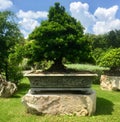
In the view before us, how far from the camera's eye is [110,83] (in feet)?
35.3

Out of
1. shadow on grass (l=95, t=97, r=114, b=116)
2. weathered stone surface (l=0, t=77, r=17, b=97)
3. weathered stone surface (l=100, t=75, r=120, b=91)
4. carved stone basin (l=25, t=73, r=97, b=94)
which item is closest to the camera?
carved stone basin (l=25, t=73, r=97, b=94)

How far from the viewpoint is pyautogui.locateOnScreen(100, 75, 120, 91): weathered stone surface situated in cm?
1058

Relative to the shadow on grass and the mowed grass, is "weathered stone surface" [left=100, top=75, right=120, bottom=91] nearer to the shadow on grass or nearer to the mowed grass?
the shadow on grass

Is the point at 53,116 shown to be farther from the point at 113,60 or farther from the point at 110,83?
the point at 113,60

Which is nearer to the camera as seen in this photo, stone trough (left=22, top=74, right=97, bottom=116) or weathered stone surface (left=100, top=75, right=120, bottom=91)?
stone trough (left=22, top=74, right=97, bottom=116)

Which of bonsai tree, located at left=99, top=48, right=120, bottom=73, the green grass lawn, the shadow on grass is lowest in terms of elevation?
the green grass lawn

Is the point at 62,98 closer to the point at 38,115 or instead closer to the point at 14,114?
the point at 38,115

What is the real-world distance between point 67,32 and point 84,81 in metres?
1.21

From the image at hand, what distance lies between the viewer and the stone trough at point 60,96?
243 inches

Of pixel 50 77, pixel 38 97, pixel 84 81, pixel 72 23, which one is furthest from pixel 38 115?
pixel 72 23

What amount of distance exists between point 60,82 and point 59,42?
0.91 metres

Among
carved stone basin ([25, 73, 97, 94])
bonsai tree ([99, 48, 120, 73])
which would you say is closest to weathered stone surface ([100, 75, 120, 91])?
bonsai tree ([99, 48, 120, 73])

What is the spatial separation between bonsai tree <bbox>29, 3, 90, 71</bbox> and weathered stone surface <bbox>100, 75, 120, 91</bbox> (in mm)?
4320

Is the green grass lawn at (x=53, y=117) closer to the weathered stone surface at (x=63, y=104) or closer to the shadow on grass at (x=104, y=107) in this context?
the shadow on grass at (x=104, y=107)
